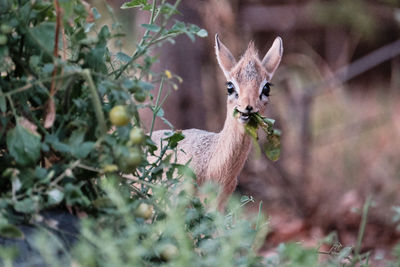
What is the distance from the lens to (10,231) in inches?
60.7

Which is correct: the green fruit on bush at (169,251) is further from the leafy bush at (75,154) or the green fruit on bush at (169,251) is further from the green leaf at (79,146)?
the green leaf at (79,146)

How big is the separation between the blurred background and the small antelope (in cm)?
140

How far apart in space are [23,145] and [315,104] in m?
7.43

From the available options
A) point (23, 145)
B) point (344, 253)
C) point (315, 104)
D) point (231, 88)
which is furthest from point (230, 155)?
point (315, 104)

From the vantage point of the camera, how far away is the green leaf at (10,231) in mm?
1526

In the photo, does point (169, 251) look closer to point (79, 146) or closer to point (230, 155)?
point (79, 146)

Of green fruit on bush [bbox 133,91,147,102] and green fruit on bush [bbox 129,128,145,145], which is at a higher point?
green fruit on bush [bbox 133,91,147,102]

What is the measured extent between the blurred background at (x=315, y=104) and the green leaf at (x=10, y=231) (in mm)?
3137

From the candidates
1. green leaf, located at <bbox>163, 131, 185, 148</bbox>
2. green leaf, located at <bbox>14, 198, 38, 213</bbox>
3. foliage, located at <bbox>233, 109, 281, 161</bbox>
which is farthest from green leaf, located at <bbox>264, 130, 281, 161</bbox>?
green leaf, located at <bbox>14, 198, 38, 213</bbox>

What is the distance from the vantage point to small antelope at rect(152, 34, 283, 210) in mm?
3174

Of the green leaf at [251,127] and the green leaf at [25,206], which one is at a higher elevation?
the green leaf at [251,127]

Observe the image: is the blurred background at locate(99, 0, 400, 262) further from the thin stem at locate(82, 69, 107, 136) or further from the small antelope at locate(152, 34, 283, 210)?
the thin stem at locate(82, 69, 107, 136)

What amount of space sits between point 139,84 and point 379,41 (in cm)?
839

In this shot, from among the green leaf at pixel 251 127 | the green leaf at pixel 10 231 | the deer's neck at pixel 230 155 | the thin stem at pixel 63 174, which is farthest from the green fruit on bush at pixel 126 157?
the deer's neck at pixel 230 155
